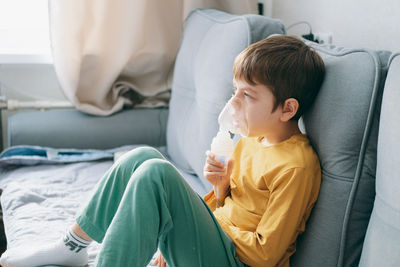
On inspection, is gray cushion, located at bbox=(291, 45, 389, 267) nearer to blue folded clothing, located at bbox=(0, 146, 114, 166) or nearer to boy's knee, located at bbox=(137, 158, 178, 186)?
boy's knee, located at bbox=(137, 158, 178, 186)

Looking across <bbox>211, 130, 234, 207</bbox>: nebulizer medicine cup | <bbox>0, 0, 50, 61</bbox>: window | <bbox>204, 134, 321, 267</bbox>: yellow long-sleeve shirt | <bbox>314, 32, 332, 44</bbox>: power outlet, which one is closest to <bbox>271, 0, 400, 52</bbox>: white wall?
<bbox>314, 32, 332, 44</bbox>: power outlet

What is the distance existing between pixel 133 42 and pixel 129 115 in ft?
1.20

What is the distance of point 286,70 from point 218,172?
32 cm

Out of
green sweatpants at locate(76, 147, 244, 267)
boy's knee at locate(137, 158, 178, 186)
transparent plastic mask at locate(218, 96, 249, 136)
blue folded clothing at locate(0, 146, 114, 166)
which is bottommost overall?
blue folded clothing at locate(0, 146, 114, 166)

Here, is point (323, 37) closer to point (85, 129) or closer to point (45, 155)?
point (85, 129)

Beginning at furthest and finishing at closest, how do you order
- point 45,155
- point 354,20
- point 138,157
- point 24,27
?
point 24,27 < point 45,155 < point 354,20 < point 138,157

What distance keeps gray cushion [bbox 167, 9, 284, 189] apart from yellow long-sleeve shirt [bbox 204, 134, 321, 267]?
1.26 feet

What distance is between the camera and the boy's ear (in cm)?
115

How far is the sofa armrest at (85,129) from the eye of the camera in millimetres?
2135

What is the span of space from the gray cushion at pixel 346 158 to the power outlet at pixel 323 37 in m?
0.65

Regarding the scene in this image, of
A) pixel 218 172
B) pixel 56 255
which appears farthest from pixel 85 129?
pixel 218 172

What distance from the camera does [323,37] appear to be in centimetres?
179

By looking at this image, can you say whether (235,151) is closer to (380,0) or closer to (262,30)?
(262,30)

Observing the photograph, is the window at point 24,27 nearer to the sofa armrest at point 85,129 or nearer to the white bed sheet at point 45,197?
the sofa armrest at point 85,129
